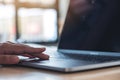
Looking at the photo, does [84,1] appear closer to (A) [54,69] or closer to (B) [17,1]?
(A) [54,69]

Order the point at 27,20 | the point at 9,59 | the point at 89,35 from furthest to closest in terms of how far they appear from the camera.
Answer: the point at 27,20
the point at 89,35
the point at 9,59

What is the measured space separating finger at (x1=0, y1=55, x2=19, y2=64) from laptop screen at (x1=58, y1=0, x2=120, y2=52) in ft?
0.83

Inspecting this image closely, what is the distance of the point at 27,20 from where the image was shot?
328 cm

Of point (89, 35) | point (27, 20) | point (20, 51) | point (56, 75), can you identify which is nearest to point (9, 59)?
point (20, 51)

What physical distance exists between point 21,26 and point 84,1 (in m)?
2.38

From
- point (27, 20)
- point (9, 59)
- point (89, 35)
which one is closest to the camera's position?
point (9, 59)

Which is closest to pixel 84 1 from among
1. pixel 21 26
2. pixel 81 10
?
pixel 81 10

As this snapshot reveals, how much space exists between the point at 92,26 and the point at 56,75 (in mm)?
343

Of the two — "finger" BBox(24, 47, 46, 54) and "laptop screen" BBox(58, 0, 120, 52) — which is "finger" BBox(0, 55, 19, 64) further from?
"laptop screen" BBox(58, 0, 120, 52)

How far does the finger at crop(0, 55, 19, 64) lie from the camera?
659mm

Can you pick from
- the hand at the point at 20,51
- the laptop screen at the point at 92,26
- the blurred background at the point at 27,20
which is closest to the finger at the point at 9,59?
the hand at the point at 20,51

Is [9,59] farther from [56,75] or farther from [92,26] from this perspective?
[92,26]

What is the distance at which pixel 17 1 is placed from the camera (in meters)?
3.40

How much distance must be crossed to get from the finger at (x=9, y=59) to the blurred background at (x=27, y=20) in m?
2.34
